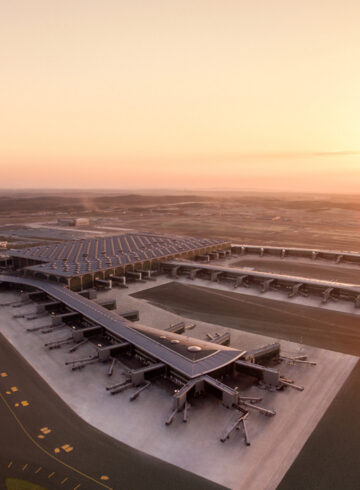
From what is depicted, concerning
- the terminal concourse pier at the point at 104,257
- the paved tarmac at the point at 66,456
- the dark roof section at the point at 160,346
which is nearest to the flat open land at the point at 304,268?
the terminal concourse pier at the point at 104,257

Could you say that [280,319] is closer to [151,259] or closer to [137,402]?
[137,402]

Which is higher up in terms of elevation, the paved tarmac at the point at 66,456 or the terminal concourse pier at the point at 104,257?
the terminal concourse pier at the point at 104,257

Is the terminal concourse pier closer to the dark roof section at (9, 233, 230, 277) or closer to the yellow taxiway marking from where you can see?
the dark roof section at (9, 233, 230, 277)

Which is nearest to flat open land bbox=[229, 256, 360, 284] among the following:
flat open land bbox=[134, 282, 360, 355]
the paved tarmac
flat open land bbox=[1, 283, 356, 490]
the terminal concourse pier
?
the terminal concourse pier

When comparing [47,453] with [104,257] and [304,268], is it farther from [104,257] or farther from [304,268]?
[304,268]

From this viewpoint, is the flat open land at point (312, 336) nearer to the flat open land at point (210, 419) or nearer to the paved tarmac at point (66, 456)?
the flat open land at point (210, 419)

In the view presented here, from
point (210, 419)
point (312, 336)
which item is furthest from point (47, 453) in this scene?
point (312, 336)

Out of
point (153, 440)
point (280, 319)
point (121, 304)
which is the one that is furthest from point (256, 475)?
point (121, 304)
